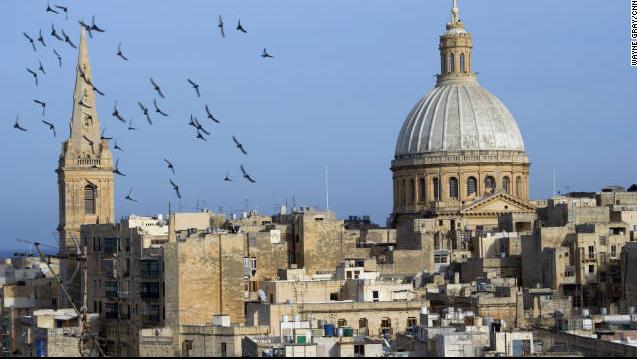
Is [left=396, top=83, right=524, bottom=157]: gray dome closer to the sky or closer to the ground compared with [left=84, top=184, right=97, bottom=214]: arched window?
closer to the sky

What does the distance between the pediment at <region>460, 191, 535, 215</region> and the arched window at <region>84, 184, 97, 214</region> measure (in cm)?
1687

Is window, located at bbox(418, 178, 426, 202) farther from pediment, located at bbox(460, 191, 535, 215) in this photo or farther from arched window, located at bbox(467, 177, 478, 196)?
pediment, located at bbox(460, 191, 535, 215)

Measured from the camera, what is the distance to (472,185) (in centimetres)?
11194

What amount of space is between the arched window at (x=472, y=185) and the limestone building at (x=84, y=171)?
19263 millimetres

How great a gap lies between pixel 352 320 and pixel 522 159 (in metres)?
44.5

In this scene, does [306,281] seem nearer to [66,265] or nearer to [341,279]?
[341,279]

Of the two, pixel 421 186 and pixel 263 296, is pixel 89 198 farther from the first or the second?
pixel 263 296

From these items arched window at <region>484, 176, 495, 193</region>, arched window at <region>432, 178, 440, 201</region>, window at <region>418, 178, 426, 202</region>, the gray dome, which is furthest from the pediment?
window at <region>418, 178, 426, 202</region>

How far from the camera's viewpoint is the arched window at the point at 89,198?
9912cm

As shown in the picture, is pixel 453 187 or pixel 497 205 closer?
pixel 497 205

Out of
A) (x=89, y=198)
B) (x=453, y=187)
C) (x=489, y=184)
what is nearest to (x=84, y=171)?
(x=89, y=198)

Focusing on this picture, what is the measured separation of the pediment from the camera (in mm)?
106625

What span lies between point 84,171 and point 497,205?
745 inches

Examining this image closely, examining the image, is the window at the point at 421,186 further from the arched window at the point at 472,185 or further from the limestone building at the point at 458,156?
the arched window at the point at 472,185
